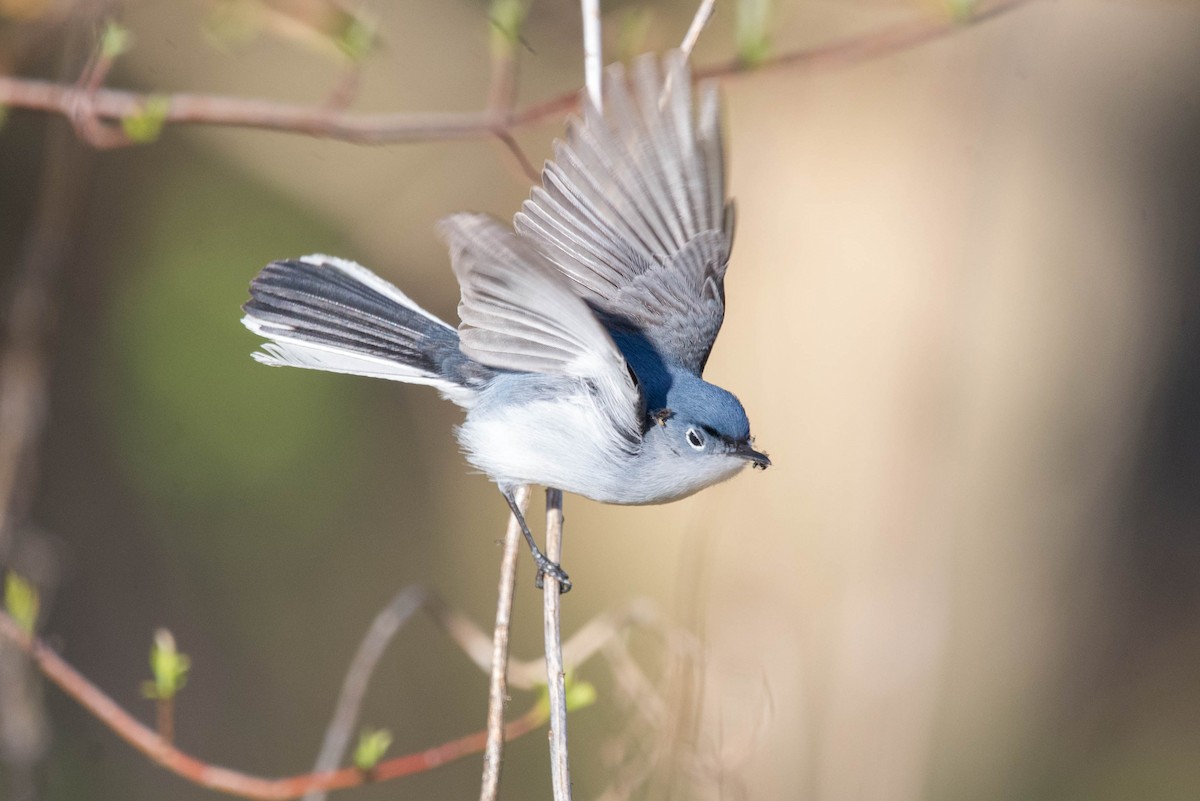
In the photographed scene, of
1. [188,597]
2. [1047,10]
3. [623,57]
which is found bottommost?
[188,597]

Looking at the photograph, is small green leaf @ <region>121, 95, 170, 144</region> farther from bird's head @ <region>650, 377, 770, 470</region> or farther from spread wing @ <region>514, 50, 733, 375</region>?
bird's head @ <region>650, 377, 770, 470</region>

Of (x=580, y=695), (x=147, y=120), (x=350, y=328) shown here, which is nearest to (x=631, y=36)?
(x=350, y=328)

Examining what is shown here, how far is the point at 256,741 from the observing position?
4035 mm

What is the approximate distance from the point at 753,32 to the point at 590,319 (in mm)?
942

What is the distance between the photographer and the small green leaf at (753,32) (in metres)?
2.22

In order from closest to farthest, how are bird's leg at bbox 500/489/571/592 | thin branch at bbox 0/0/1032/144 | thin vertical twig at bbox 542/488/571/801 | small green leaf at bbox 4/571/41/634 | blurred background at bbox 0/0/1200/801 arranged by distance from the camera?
thin vertical twig at bbox 542/488/571/801 → bird's leg at bbox 500/489/571/592 → small green leaf at bbox 4/571/41/634 → thin branch at bbox 0/0/1032/144 → blurred background at bbox 0/0/1200/801

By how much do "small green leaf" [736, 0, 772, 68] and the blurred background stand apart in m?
0.91

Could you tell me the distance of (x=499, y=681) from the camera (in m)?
1.76

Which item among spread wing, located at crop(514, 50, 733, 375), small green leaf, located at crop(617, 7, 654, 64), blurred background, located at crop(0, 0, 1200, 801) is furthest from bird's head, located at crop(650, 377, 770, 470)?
blurred background, located at crop(0, 0, 1200, 801)

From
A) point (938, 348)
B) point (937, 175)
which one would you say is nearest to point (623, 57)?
point (938, 348)

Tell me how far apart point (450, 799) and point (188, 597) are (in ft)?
3.98

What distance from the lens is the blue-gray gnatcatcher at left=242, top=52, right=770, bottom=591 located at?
5.64 feet

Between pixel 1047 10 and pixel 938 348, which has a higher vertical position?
pixel 1047 10

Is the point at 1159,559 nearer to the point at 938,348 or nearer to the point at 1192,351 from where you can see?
the point at 1192,351
